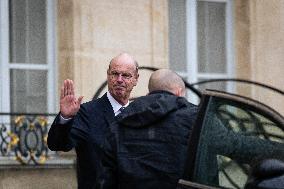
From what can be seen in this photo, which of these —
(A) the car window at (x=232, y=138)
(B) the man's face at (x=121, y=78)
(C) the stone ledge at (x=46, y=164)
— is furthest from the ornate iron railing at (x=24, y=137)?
(A) the car window at (x=232, y=138)

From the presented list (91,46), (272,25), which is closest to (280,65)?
(272,25)

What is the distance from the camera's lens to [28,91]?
1188 cm

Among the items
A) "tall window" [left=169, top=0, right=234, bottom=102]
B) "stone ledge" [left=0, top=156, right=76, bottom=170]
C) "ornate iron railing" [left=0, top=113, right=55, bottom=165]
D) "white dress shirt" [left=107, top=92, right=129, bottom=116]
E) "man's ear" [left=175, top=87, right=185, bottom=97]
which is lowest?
"stone ledge" [left=0, top=156, right=76, bottom=170]

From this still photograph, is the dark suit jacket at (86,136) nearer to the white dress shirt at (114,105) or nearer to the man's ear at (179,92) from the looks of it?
the white dress shirt at (114,105)

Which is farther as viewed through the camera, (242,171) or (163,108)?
(163,108)

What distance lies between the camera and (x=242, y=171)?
5.34 m

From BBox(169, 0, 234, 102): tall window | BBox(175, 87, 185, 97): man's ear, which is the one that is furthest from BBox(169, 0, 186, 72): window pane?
BBox(175, 87, 185, 97): man's ear

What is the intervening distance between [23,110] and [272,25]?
348 cm

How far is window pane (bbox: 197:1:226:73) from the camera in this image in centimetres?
1339

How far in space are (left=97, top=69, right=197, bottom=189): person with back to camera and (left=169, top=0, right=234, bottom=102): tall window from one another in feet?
23.7

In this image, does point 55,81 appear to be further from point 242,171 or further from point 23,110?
point 242,171

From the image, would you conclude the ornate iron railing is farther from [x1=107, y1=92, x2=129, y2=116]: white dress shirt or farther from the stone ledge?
[x1=107, y1=92, x2=129, y2=116]: white dress shirt

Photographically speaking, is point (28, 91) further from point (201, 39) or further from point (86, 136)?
point (86, 136)

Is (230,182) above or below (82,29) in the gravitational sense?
below
